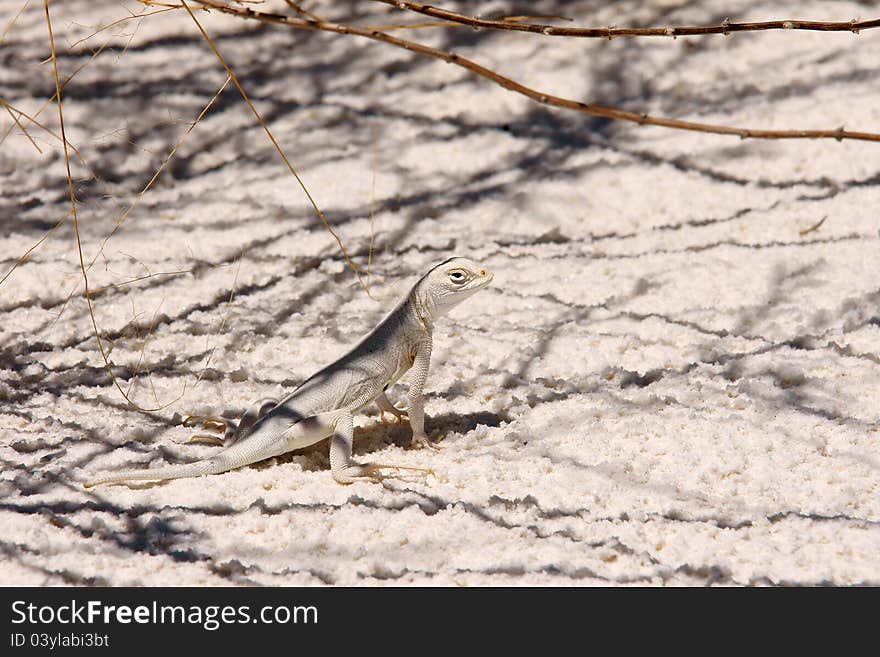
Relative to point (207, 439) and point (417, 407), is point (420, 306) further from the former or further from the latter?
point (207, 439)

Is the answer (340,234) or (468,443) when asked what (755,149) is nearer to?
(340,234)

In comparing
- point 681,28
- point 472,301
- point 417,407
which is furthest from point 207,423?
point 681,28

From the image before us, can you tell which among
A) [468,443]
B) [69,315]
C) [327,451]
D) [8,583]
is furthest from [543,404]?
[69,315]

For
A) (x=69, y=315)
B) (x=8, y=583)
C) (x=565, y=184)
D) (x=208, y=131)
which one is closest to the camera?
(x=8, y=583)

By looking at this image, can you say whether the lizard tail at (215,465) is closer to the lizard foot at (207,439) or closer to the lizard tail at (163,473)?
the lizard tail at (163,473)

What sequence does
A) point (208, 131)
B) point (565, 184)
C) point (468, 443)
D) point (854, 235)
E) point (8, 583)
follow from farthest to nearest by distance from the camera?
point (208, 131), point (565, 184), point (854, 235), point (468, 443), point (8, 583)
